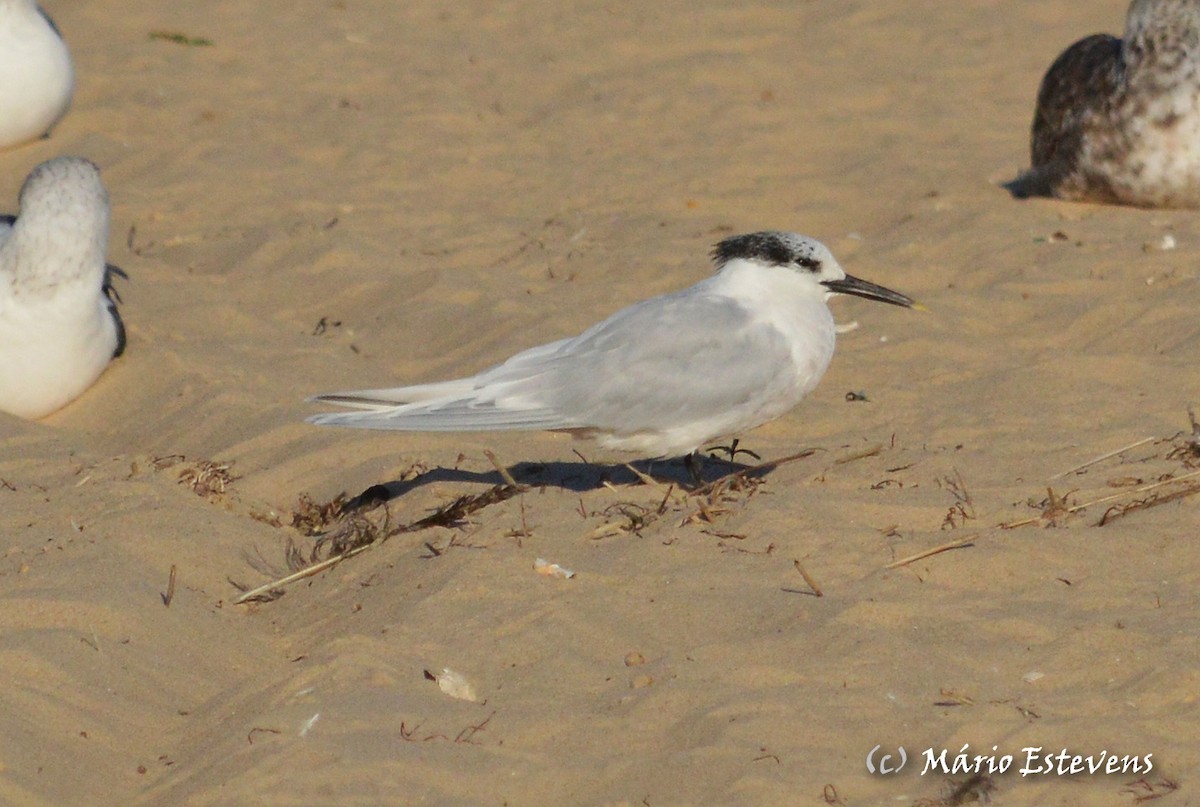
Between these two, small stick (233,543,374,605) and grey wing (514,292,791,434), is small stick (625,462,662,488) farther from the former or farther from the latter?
small stick (233,543,374,605)


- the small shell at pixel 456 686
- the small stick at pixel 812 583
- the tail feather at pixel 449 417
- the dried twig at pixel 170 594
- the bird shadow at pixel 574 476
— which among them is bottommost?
the bird shadow at pixel 574 476

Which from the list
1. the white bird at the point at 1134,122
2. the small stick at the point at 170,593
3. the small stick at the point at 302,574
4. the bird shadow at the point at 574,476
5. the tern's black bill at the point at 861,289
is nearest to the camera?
the small stick at the point at 170,593

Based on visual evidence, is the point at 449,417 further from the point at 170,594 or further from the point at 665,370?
the point at 170,594

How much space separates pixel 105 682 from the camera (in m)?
3.66

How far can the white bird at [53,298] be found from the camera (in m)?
5.96

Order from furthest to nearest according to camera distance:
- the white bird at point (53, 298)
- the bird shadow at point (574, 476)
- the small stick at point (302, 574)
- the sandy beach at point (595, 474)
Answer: the white bird at point (53, 298)
the bird shadow at point (574, 476)
the small stick at point (302, 574)
the sandy beach at point (595, 474)

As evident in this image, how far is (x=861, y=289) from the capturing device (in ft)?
16.9

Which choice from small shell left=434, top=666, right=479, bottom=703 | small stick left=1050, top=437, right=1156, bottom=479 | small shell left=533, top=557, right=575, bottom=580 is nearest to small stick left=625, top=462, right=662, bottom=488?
small shell left=533, top=557, right=575, bottom=580

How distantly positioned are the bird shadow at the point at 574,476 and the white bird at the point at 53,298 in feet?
5.36

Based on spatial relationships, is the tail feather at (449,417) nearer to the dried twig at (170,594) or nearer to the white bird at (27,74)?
the dried twig at (170,594)

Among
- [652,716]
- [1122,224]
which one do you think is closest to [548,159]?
[1122,224]

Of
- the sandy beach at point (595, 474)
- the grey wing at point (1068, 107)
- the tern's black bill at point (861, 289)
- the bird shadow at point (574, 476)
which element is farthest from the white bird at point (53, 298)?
the grey wing at point (1068, 107)

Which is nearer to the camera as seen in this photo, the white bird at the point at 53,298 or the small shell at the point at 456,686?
the small shell at the point at 456,686

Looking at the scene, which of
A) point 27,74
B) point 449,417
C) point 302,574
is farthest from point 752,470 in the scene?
point 27,74
